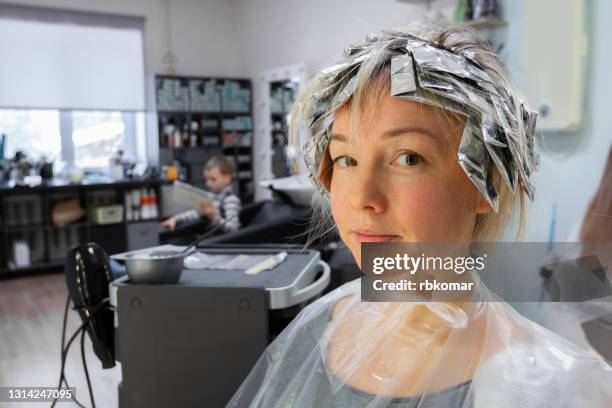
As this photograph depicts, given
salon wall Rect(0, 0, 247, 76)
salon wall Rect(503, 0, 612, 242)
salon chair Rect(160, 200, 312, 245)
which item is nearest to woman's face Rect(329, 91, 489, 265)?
salon wall Rect(503, 0, 612, 242)

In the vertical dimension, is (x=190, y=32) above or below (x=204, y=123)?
above

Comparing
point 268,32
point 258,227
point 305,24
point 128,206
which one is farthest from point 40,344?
point 268,32

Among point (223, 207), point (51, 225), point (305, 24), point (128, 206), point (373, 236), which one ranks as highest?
point (305, 24)

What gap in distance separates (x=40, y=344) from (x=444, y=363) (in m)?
2.53

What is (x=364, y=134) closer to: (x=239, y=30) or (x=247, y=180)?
(x=247, y=180)

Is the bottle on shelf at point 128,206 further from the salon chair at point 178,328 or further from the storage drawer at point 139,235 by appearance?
the salon chair at point 178,328

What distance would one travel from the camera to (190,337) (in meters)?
0.91

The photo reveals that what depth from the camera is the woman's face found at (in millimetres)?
497

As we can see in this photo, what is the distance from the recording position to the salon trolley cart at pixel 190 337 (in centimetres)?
90

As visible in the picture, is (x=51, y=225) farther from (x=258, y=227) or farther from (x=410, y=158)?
(x=410, y=158)

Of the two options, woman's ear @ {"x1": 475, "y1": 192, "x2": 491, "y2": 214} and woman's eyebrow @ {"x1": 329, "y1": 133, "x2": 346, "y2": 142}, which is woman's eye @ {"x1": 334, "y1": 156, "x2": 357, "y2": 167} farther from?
woman's ear @ {"x1": 475, "y1": 192, "x2": 491, "y2": 214}

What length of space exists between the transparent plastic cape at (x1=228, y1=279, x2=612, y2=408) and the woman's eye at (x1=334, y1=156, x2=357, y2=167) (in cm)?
18

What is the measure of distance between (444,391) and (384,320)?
0.39 feet

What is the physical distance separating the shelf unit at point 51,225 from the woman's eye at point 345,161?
4.07 meters
